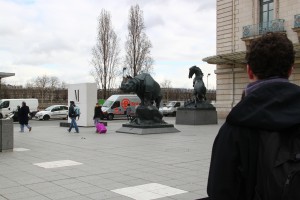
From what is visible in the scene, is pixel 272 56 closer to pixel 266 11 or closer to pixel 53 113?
pixel 266 11

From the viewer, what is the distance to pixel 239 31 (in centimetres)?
3300

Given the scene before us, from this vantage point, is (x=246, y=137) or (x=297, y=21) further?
(x=297, y=21)

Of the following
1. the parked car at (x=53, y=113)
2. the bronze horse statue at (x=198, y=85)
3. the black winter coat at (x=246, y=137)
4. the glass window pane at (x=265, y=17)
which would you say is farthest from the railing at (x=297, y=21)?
the black winter coat at (x=246, y=137)

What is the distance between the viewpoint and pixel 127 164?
31.4ft

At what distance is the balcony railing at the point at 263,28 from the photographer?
2948 centimetres

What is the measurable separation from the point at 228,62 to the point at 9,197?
93.5 ft

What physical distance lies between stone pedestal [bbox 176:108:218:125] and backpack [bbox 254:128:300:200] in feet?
77.2

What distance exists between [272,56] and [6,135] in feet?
36.8

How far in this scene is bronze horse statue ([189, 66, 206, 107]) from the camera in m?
25.8

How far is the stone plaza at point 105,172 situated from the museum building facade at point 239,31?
1901cm

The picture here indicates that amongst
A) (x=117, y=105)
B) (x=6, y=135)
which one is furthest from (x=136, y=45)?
(x=6, y=135)

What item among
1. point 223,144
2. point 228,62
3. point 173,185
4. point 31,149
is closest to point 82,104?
point 31,149

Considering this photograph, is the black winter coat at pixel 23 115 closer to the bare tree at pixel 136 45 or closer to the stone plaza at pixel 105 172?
the stone plaza at pixel 105 172

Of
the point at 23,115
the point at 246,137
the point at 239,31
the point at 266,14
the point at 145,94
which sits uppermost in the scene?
the point at 266,14
